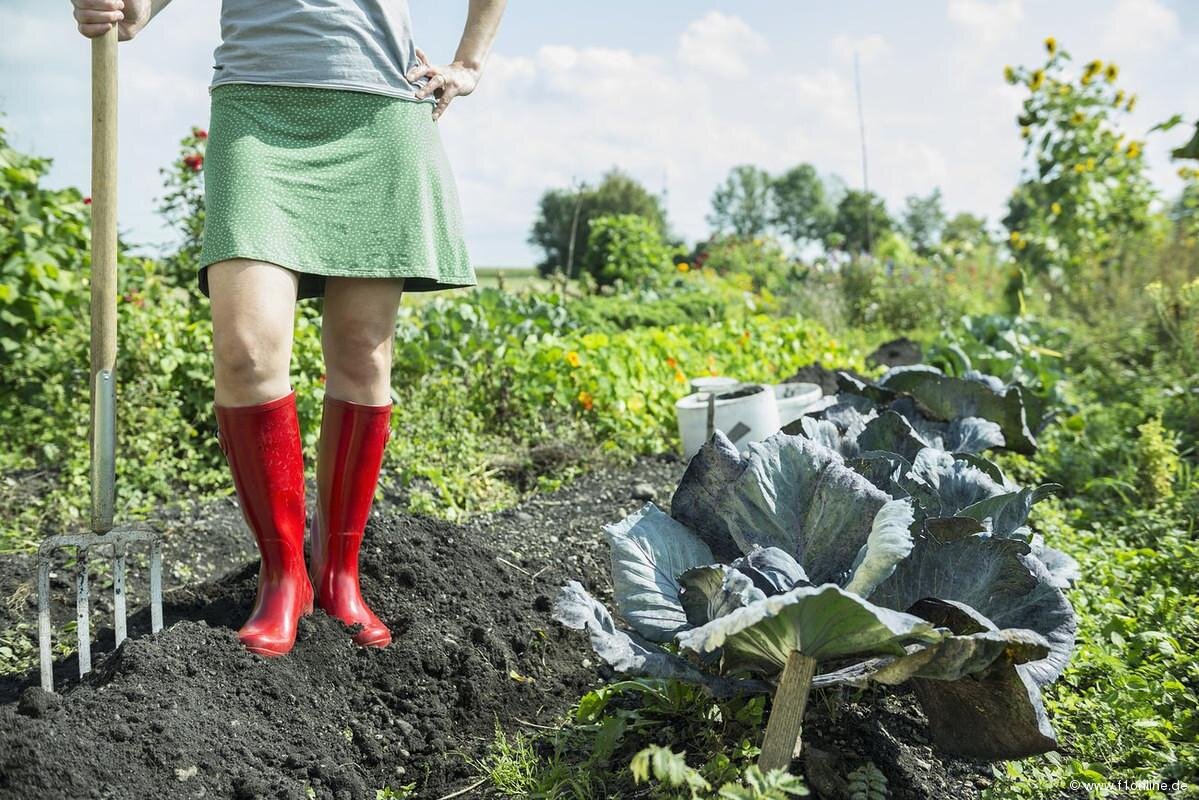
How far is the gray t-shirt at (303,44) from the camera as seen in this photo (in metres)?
2.03

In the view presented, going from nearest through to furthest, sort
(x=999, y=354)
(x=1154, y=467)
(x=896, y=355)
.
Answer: (x=1154, y=467) → (x=999, y=354) → (x=896, y=355)

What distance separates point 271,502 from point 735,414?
7.08 ft

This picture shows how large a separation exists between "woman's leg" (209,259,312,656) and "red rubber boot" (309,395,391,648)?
85mm

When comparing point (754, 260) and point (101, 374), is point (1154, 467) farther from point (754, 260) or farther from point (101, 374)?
point (754, 260)

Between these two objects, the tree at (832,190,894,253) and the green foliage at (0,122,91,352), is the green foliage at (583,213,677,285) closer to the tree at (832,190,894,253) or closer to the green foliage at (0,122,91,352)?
the green foliage at (0,122,91,352)

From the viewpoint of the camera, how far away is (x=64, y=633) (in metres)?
2.59

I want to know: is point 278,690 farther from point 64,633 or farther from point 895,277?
point 895,277

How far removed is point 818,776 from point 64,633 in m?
2.03

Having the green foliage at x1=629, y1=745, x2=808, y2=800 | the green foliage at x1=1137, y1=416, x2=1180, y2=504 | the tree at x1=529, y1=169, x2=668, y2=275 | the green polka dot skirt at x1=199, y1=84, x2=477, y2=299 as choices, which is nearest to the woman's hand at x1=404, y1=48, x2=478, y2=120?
the green polka dot skirt at x1=199, y1=84, x2=477, y2=299

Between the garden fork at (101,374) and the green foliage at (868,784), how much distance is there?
4.85 feet

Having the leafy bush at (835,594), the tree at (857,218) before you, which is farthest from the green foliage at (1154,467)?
the tree at (857,218)

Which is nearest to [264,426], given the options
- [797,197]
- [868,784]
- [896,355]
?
[868,784]

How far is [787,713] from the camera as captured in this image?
1.50 m

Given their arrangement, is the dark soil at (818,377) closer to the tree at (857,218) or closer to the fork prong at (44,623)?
the fork prong at (44,623)
